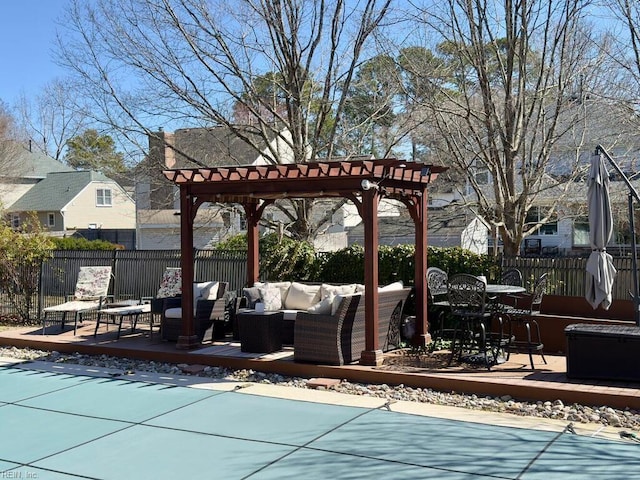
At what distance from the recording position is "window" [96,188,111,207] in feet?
135

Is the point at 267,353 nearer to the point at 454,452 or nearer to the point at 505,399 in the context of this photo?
the point at 505,399

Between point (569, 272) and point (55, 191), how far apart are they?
36.2 meters

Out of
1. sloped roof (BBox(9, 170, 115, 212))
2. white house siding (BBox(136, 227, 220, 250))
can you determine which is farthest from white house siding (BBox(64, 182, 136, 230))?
white house siding (BBox(136, 227, 220, 250))

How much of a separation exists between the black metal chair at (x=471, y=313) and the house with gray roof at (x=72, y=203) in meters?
32.8

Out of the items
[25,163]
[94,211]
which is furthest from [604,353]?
[25,163]

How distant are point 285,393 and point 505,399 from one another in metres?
2.43

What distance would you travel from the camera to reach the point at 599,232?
25.4ft

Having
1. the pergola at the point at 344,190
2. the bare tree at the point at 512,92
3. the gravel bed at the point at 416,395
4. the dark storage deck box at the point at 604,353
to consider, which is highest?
the bare tree at the point at 512,92

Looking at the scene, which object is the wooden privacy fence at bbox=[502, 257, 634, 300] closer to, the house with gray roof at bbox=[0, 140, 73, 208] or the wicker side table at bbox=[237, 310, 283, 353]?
the wicker side table at bbox=[237, 310, 283, 353]

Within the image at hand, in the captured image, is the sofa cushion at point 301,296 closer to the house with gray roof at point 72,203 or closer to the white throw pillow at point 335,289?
the white throw pillow at point 335,289

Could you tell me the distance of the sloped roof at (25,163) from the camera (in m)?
39.6

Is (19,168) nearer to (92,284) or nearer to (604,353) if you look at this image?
(92,284)

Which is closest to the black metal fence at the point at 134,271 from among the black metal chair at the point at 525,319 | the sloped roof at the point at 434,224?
the black metal chair at the point at 525,319

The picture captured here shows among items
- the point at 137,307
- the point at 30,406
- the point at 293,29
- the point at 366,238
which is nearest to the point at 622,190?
the point at 293,29
